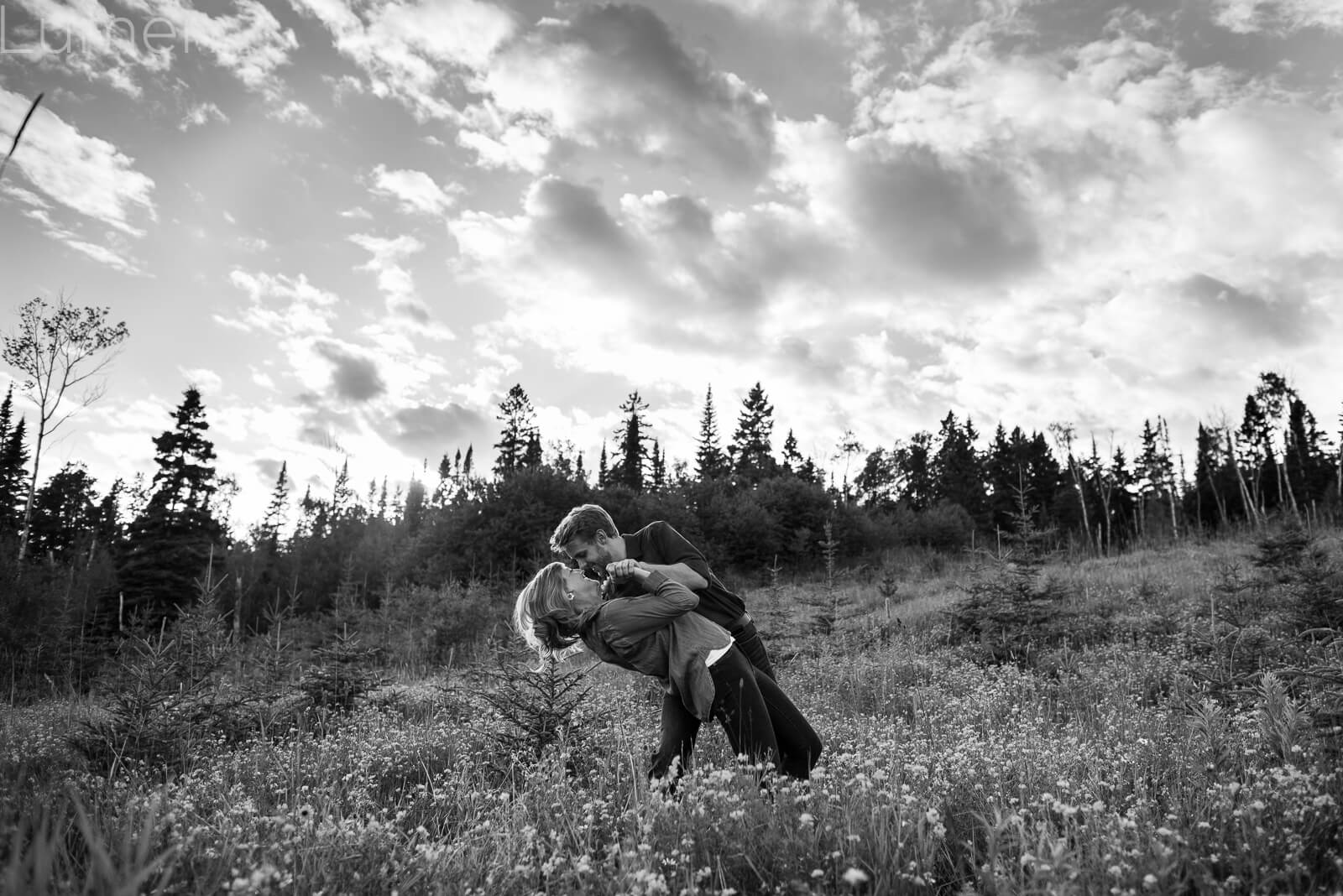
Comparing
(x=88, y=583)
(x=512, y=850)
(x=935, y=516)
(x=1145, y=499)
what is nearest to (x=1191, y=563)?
(x=512, y=850)

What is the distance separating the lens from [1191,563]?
18.1 m

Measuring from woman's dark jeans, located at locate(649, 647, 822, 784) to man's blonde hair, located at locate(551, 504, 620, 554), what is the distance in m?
1.06

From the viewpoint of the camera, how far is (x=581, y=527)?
170 inches

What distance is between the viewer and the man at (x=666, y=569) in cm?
409

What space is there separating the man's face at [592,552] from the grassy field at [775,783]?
3.80 feet

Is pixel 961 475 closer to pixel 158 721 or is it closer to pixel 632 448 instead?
pixel 632 448

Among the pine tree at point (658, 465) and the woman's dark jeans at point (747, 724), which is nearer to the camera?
the woman's dark jeans at point (747, 724)

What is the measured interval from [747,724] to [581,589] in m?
1.18

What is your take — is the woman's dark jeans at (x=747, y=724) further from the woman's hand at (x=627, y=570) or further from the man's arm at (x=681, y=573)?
the woman's hand at (x=627, y=570)

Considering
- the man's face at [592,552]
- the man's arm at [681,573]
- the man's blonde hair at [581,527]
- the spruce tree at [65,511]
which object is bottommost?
the man's arm at [681,573]

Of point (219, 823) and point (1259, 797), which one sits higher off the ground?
point (1259, 797)

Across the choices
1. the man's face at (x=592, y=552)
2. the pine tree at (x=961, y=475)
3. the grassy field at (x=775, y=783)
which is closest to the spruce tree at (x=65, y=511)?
the grassy field at (x=775, y=783)

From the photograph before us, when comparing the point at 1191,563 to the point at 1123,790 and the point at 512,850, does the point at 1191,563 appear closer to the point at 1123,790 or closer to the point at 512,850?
the point at 1123,790

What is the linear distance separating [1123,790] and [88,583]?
31.3 meters
